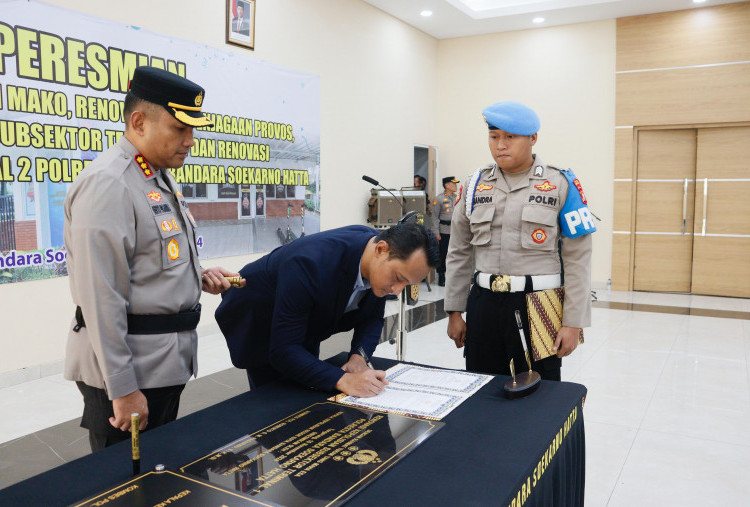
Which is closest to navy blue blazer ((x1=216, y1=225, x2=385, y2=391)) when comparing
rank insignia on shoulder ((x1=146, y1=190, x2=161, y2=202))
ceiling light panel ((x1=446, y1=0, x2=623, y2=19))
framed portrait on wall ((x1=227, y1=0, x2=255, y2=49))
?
rank insignia on shoulder ((x1=146, y1=190, x2=161, y2=202))

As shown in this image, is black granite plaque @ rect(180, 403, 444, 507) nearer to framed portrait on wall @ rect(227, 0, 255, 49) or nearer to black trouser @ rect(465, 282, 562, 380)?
black trouser @ rect(465, 282, 562, 380)

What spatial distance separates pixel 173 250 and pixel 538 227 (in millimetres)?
1286

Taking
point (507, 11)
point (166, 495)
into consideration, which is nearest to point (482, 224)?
point (166, 495)

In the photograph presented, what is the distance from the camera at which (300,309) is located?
1560 mm

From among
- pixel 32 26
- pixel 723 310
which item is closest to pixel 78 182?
pixel 32 26

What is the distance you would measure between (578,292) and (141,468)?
158 centimetres

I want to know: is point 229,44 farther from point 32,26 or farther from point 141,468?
point 141,468

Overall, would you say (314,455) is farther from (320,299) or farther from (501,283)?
(501,283)

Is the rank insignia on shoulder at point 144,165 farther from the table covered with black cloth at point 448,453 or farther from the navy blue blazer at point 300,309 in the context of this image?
the table covered with black cloth at point 448,453

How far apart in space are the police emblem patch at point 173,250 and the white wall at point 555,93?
720 centimetres

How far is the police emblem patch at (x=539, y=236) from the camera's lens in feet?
7.00

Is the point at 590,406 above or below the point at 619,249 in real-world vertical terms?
below

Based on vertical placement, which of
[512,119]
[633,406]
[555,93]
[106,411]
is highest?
[555,93]

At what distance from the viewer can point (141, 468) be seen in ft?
3.63
